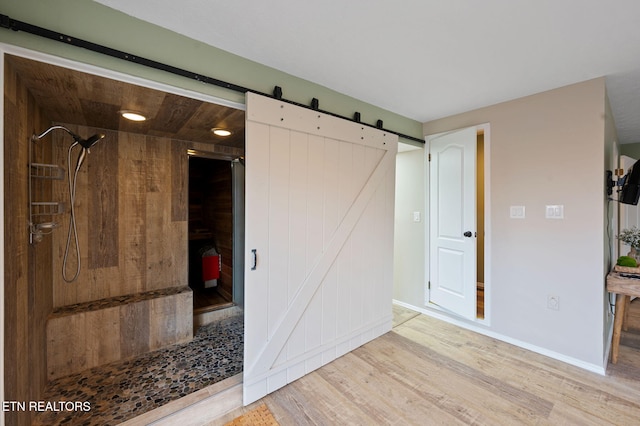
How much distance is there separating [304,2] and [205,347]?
9.48 feet

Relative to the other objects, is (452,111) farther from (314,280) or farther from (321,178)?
(314,280)

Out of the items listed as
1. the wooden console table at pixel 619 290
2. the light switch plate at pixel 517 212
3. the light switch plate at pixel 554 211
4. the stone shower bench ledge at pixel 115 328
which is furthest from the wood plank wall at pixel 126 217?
the wooden console table at pixel 619 290

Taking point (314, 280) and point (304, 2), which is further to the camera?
point (314, 280)

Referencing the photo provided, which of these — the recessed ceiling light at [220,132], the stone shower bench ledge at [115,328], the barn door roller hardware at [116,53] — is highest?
the barn door roller hardware at [116,53]

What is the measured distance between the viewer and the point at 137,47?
149 centimetres

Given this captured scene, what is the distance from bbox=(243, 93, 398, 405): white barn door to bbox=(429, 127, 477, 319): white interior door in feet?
2.38

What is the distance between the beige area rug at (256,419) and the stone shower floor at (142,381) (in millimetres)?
453

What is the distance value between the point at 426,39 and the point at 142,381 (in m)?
3.20

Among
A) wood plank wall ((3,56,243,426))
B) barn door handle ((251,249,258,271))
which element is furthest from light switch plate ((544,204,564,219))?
wood plank wall ((3,56,243,426))

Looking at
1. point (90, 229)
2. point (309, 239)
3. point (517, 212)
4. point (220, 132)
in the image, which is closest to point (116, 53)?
point (220, 132)

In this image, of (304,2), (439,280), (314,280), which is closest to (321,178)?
(314,280)

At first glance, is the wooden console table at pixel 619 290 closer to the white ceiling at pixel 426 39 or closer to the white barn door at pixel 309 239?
the white ceiling at pixel 426 39

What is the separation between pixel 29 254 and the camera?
1.61m

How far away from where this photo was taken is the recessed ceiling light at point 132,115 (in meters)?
2.00
